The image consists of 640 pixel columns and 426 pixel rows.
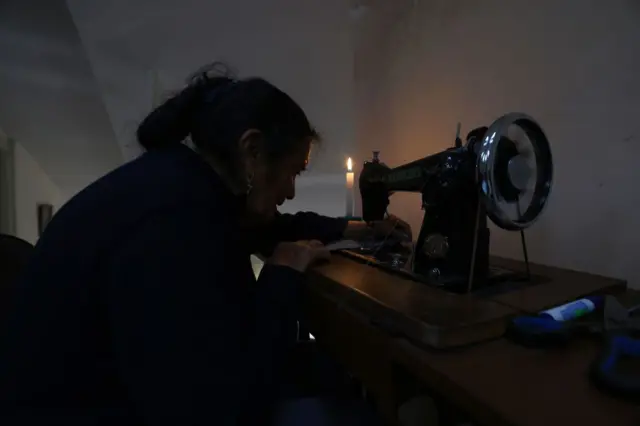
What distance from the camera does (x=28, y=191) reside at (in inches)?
103

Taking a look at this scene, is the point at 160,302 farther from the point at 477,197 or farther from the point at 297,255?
the point at 477,197

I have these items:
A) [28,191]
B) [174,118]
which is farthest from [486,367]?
[28,191]

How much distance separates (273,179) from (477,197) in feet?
1.08

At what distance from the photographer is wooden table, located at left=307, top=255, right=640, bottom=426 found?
0.33 metres

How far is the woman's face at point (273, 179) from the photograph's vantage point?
0.72m

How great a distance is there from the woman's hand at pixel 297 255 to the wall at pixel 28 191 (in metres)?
2.39

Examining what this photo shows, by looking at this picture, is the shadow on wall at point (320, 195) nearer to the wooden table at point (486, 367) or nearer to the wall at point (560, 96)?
the wall at point (560, 96)

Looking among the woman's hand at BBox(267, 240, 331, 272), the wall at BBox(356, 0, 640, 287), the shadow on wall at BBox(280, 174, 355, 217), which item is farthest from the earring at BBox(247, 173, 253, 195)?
the shadow on wall at BBox(280, 174, 355, 217)

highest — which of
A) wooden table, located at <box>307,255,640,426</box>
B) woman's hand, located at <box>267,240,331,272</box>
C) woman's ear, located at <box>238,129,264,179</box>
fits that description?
woman's ear, located at <box>238,129,264,179</box>

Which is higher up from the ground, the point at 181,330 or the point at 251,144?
the point at 251,144

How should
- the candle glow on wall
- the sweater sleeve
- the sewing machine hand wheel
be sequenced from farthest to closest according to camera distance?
the candle glow on wall < the sewing machine hand wheel < the sweater sleeve

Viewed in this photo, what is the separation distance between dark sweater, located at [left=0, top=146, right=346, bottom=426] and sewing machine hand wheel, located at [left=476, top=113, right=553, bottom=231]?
0.34 meters

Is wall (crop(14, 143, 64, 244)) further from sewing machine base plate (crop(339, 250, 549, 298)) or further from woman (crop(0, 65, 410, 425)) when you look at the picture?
sewing machine base plate (crop(339, 250, 549, 298))

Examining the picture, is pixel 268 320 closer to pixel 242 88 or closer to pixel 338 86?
pixel 242 88
